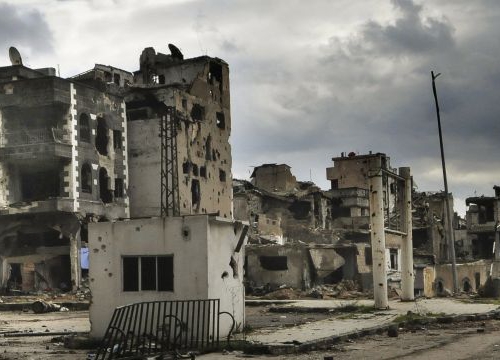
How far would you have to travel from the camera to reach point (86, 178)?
4866 centimetres

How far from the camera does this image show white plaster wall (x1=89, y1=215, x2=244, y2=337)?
18.5 metres

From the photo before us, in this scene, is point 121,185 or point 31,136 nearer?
point 31,136

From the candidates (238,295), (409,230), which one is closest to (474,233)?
(409,230)

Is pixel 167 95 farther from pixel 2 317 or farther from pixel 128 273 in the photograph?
pixel 128 273

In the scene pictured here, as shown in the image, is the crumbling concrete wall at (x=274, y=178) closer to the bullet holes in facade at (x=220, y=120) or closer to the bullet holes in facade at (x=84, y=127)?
the bullet holes in facade at (x=220, y=120)

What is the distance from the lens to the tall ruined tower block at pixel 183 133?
56.2m

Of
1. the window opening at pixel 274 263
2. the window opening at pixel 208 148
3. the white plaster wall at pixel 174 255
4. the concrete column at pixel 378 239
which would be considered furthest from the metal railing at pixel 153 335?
the window opening at pixel 208 148

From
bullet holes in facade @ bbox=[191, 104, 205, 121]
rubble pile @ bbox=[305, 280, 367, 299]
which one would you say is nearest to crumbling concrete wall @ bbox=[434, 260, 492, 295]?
rubble pile @ bbox=[305, 280, 367, 299]

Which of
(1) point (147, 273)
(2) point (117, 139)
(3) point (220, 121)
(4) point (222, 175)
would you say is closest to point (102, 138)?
(2) point (117, 139)

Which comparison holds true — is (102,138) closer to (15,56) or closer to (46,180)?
(46,180)

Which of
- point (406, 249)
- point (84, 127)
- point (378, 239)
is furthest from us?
point (84, 127)

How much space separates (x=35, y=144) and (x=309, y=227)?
1088 inches

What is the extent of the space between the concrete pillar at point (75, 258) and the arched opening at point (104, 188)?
17.0 feet

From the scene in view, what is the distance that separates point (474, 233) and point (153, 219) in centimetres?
6497
